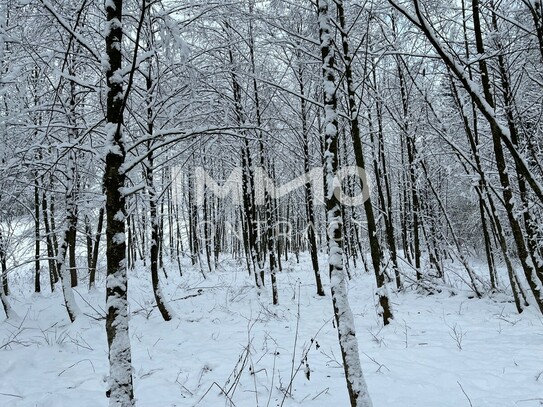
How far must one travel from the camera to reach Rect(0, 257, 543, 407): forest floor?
3.68 meters

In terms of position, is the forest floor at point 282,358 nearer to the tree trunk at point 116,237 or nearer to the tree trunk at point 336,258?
the tree trunk at point 336,258

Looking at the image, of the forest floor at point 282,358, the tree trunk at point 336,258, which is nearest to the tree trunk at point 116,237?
the forest floor at point 282,358

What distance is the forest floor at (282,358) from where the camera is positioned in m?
3.68

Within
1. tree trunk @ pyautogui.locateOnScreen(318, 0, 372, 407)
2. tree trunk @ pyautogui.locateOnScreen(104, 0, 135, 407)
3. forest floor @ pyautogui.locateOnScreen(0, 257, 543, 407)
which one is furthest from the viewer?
forest floor @ pyautogui.locateOnScreen(0, 257, 543, 407)

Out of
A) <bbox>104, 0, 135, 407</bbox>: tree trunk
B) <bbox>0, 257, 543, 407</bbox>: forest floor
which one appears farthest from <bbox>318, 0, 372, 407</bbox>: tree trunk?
<bbox>104, 0, 135, 407</bbox>: tree trunk

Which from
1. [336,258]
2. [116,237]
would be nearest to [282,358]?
[336,258]

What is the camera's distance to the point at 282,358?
16.2 feet

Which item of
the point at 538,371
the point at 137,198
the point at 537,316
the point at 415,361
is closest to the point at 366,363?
the point at 415,361

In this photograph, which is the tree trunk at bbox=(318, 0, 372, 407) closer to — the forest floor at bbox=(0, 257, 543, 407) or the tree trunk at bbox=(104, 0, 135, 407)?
the forest floor at bbox=(0, 257, 543, 407)

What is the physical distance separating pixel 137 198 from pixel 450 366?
6487mm

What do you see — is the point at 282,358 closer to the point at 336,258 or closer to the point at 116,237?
the point at 336,258

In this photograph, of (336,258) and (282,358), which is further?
(282,358)

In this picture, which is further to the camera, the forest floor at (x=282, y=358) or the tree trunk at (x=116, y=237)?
the forest floor at (x=282, y=358)

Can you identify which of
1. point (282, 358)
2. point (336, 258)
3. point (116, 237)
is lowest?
point (282, 358)
